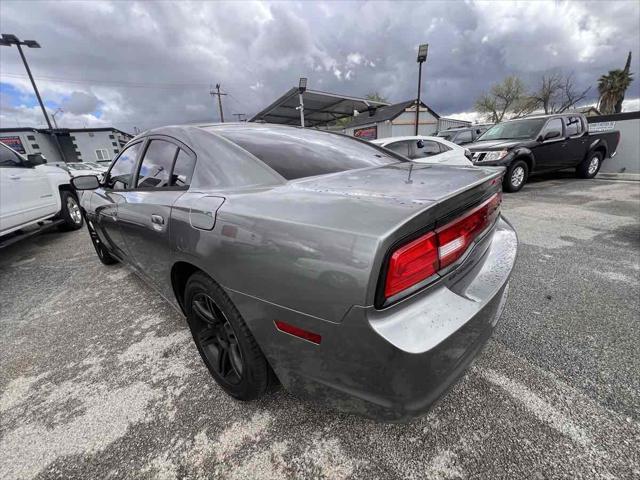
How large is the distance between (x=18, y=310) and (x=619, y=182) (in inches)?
469

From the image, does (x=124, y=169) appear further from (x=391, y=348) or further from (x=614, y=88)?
(x=614, y=88)

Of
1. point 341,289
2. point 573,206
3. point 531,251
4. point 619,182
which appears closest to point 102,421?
point 341,289

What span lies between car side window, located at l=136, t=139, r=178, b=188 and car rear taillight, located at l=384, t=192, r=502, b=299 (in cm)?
161

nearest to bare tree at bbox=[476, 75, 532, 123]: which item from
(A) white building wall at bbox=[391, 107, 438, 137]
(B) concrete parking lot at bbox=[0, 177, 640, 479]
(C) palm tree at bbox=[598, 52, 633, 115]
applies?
(C) palm tree at bbox=[598, 52, 633, 115]

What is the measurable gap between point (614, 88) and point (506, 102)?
9.88 m

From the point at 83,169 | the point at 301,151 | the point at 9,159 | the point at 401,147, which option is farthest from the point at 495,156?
the point at 83,169

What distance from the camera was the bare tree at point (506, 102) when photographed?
36.5 meters

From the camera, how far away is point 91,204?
3.21 metres

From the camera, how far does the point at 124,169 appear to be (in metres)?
2.78

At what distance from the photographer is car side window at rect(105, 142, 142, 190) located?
8.31 ft

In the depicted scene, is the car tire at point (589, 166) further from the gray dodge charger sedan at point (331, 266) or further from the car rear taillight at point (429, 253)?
the car rear taillight at point (429, 253)

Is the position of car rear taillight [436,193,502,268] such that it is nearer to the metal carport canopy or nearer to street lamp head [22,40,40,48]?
the metal carport canopy

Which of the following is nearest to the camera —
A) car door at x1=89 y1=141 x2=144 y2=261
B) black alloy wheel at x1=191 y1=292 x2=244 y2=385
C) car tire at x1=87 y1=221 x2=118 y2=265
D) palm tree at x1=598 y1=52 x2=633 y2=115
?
black alloy wheel at x1=191 y1=292 x2=244 y2=385

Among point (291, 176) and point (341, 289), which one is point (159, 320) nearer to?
point (291, 176)
